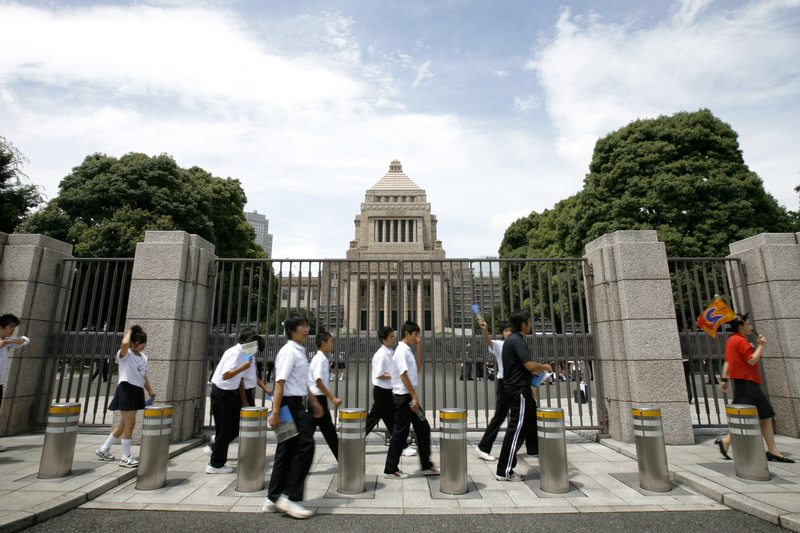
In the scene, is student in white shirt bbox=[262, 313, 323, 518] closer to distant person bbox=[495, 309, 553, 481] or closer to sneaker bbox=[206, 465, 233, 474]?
sneaker bbox=[206, 465, 233, 474]

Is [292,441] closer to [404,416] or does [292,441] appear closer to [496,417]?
[404,416]

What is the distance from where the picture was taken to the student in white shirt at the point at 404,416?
5.60 meters

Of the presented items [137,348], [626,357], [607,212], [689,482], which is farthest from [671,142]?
[137,348]

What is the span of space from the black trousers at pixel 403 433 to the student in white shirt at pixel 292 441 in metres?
1.23

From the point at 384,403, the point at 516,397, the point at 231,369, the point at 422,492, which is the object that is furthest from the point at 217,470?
the point at 516,397

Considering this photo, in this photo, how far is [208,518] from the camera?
173 inches

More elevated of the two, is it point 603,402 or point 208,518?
point 603,402

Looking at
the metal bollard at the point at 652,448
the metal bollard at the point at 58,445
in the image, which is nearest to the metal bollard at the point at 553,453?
the metal bollard at the point at 652,448

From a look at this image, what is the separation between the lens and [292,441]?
461 cm

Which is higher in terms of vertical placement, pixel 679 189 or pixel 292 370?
pixel 679 189

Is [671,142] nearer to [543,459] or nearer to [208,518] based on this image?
[543,459]

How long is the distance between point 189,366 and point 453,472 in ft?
16.9

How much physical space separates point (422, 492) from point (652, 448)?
2.76 m

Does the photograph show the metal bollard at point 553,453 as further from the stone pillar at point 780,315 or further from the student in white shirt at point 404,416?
the stone pillar at point 780,315
